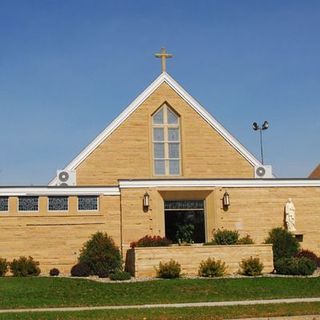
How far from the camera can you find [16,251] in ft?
96.4

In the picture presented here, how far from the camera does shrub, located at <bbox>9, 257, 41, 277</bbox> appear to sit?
28.4 m

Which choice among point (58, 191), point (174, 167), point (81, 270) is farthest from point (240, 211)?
point (58, 191)

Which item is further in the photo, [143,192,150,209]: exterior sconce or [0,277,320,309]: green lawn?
[143,192,150,209]: exterior sconce

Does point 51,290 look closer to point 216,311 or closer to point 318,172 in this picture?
point 216,311

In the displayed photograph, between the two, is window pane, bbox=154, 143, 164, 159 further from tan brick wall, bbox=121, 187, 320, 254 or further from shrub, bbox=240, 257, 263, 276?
shrub, bbox=240, 257, 263, 276

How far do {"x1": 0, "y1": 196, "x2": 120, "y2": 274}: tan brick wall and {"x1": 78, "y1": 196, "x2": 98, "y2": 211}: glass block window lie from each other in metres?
0.27

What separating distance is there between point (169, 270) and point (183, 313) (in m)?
9.52

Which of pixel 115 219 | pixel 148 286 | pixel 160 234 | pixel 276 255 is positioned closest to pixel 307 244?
pixel 276 255

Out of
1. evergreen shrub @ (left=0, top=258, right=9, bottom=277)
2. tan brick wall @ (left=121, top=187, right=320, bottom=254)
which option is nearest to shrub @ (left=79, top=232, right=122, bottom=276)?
tan brick wall @ (left=121, top=187, right=320, bottom=254)

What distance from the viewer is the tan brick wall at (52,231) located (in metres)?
29.5

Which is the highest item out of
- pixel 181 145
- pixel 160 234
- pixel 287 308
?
pixel 181 145

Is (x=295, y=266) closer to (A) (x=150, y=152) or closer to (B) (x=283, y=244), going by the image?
(B) (x=283, y=244)

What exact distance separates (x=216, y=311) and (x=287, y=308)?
2025 millimetres

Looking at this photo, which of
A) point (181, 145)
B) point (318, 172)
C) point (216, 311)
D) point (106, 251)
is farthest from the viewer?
point (318, 172)
